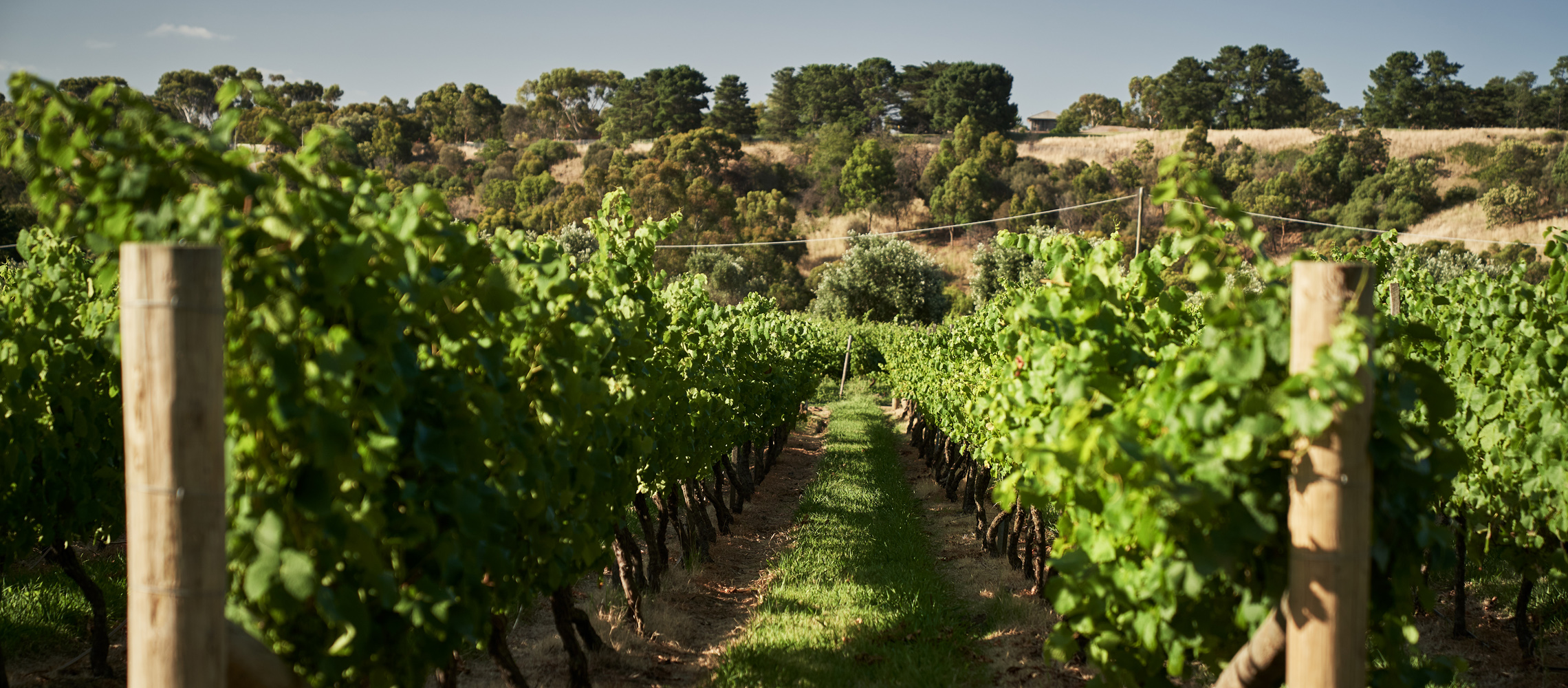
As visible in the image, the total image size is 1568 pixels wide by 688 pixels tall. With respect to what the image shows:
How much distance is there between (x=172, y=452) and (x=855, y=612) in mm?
4444

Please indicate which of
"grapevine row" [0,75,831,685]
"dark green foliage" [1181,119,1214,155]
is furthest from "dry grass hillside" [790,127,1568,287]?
"grapevine row" [0,75,831,685]

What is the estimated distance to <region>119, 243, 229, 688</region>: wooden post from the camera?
5.33ft

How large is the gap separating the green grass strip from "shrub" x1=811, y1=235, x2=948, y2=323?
83.0 ft

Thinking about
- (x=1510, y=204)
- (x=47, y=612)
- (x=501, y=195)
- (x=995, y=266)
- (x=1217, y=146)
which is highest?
(x=1217, y=146)

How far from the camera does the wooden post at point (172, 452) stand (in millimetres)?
1624

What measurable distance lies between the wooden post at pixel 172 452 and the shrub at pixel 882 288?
32.5 metres

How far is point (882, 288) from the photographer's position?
113 ft

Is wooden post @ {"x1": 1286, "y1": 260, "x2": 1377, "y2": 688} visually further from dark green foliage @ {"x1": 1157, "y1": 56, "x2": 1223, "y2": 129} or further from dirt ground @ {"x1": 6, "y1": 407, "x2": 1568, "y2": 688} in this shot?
dark green foliage @ {"x1": 1157, "y1": 56, "x2": 1223, "y2": 129}

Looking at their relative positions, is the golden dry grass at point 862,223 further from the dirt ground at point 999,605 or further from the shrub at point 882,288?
the dirt ground at point 999,605

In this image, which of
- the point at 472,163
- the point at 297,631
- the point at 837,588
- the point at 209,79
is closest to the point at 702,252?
the point at 472,163

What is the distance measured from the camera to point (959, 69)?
66.4 metres

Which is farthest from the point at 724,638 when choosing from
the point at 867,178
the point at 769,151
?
the point at 769,151

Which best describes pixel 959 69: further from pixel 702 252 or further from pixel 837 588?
pixel 837 588

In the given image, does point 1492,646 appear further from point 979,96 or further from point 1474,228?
point 979,96
